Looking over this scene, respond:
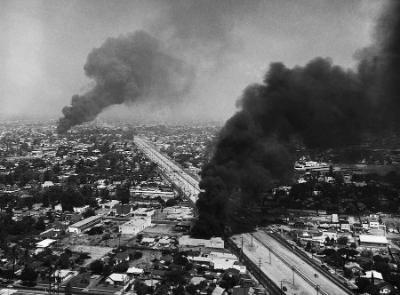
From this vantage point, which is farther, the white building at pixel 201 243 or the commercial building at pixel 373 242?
the commercial building at pixel 373 242

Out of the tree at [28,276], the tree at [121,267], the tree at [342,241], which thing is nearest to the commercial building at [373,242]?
the tree at [342,241]

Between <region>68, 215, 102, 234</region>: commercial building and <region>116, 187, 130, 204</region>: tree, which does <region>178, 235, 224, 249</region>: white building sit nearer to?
<region>68, 215, 102, 234</region>: commercial building

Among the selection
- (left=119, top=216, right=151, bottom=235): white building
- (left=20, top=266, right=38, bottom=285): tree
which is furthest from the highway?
(left=20, top=266, right=38, bottom=285): tree

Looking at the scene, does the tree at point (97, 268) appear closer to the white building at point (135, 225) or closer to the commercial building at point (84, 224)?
the white building at point (135, 225)

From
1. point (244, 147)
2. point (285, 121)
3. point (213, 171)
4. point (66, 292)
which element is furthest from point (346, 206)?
point (66, 292)

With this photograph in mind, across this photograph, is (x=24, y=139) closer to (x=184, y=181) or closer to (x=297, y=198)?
(x=184, y=181)

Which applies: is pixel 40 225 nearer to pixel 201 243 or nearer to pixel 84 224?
pixel 84 224

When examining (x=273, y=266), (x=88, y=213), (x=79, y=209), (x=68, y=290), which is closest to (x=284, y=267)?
(x=273, y=266)
